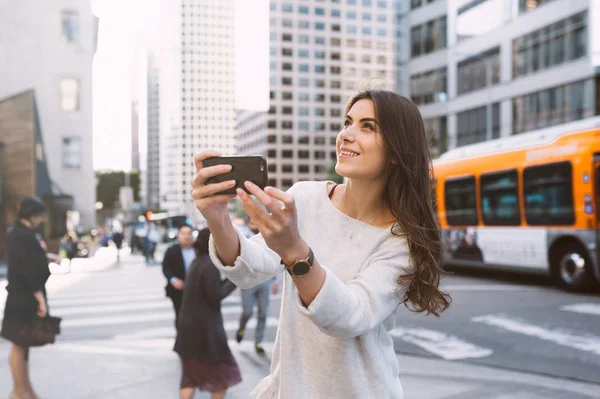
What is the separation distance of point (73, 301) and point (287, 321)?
478 inches

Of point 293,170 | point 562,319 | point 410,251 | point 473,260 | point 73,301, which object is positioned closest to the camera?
point 410,251

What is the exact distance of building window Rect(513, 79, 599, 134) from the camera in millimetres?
30703

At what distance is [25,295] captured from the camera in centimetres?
528

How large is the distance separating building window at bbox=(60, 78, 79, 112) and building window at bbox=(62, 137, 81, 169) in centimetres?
126

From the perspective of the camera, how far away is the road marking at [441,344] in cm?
730

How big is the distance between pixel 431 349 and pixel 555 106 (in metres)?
28.8

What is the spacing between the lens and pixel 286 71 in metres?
123

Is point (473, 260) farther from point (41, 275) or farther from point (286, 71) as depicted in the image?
point (286, 71)

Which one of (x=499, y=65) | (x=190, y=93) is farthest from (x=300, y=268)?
(x=190, y=93)

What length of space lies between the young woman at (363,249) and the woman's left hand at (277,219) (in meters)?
0.25

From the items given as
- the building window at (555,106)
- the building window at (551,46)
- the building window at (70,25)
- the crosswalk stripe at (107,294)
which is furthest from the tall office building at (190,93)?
the crosswalk stripe at (107,294)

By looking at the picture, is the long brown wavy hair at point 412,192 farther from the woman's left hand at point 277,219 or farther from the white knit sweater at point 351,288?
the woman's left hand at point 277,219

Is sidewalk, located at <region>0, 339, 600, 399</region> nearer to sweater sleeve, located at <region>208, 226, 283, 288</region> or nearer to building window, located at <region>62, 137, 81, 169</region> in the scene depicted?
sweater sleeve, located at <region>208, 226, 283, 288</region>

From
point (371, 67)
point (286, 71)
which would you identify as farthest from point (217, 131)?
point (371, 67)
